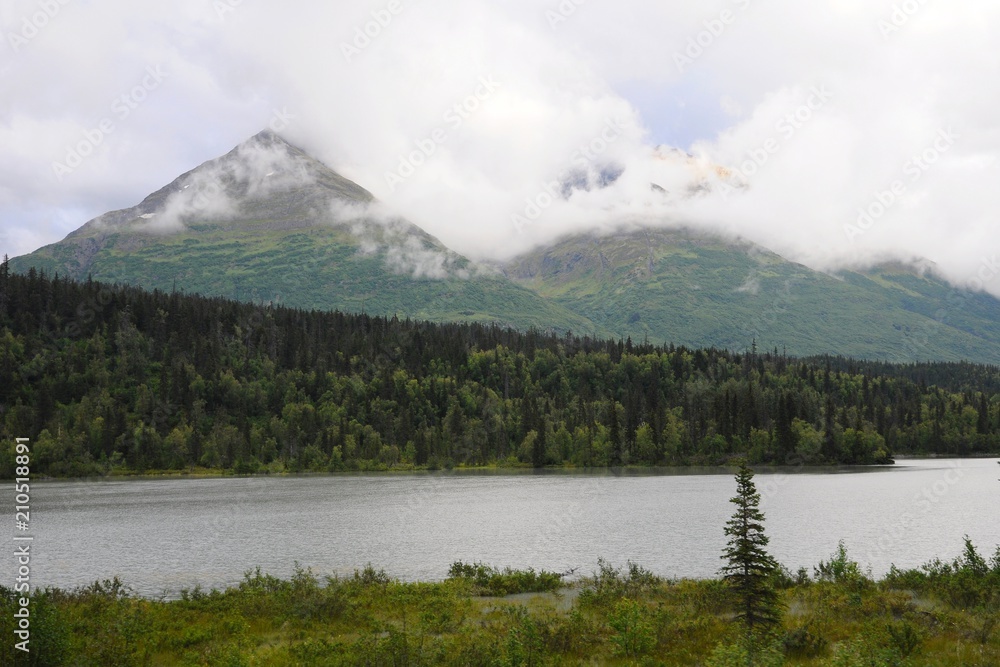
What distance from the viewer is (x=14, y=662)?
989 inches

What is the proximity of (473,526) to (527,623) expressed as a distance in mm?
57972

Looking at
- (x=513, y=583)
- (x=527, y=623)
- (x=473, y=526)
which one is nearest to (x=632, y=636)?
(x=527, y=623)

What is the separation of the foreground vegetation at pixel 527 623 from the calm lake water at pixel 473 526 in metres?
10.9

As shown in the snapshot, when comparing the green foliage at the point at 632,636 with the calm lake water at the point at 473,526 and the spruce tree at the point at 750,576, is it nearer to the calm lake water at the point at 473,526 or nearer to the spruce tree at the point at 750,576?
the spruce tree at the point at 750,576

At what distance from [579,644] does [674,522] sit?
5673 centimetres

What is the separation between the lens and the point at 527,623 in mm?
30688

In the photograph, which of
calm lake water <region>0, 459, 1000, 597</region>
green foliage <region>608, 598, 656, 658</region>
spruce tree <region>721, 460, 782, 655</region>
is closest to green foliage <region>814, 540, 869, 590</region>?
calm lake water <region>0, 459, 1000, 597</region>

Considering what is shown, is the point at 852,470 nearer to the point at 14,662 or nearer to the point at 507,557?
the point at 507,557

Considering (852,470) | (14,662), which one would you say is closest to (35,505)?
(14,662)

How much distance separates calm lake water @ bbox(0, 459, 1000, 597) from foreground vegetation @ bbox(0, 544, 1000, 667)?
10904 mm

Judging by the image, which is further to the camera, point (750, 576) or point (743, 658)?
point (750, 576)

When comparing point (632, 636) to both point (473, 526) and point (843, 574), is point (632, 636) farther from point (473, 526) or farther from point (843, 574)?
point (473, 526)

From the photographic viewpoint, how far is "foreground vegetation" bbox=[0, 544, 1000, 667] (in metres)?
27.8

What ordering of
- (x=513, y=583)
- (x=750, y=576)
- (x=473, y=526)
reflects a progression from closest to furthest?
1. (x=750, y=576)
2. (x=513, y=583)
3. (x=473, y=526)
